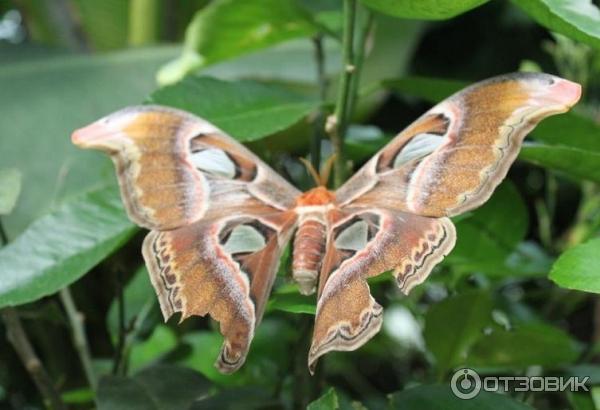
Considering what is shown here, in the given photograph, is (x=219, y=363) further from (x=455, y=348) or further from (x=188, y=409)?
(x=455, y=348)

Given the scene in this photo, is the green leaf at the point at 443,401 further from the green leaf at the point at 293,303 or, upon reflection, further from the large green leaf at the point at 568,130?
the large green leaf at the point at 568,130

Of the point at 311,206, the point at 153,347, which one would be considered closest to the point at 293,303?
the point at 311,206

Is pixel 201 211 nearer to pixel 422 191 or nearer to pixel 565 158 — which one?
pixel 422 191

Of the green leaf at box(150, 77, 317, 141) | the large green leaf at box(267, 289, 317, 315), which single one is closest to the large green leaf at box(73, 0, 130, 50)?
the green leaf at box(150, 77, 317, 141)

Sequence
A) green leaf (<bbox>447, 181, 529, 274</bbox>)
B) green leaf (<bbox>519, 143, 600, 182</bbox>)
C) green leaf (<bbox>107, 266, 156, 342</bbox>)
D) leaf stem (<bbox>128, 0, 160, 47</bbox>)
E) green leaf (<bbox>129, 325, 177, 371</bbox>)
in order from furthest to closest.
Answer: leaf stem (<bbox>128, 0, 160, 47</bbox>), green leaf (<bbox>129, 325, 177, 371</bbox>), green leaf (<bbox>107, 266, 156, 342</bbox>), green leaf (<bbox>447, 181, 529, 274</bbox>), green leaf (<bbox>519, 143, 600, 182</bbox>)

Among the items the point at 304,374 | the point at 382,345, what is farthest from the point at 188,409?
the point at 382,345

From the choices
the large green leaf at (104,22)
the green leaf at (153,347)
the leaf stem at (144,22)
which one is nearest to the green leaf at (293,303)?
the green leaf at (153,347)

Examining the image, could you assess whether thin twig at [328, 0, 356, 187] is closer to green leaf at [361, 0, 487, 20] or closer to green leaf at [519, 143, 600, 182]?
green leaf at [361, 0, 487, 20]
